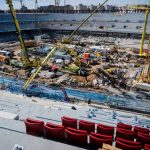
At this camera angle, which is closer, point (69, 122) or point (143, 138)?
point (143, 138)

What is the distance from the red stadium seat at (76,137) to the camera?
11475 millimetres

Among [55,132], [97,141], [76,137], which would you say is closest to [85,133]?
[76,137]

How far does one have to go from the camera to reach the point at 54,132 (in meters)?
12.0

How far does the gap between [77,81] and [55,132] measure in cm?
2613

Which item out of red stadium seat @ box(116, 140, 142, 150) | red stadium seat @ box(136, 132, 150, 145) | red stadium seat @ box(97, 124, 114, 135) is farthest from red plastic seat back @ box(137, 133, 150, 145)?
red stadium seat @ box(97, 124, 114, 135)

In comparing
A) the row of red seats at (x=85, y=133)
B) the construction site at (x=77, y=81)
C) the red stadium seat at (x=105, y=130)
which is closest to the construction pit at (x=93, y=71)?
the construction site at (x=77, y=81)

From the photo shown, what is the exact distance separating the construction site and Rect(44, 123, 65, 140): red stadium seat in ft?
0.24

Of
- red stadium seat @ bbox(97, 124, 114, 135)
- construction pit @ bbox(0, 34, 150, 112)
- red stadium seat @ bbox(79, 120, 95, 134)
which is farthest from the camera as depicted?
construction pit @ bbox(0, 34, 150, 112)

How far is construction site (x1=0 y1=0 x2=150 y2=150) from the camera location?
13.3 metres

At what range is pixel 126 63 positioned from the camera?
50156mm

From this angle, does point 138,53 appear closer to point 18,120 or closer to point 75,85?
point 75,85

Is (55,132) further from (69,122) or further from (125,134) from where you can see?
(125,134)

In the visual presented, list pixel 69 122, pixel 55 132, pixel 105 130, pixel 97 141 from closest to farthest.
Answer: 1. pixel 97 141
2. pixel 55 132
3. pixel 105 130
4. pixel 69 122

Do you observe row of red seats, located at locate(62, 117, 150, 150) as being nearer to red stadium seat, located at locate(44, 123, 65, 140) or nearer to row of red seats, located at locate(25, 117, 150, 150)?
row of red seats, located at locate(25, 117, 150, 150)
